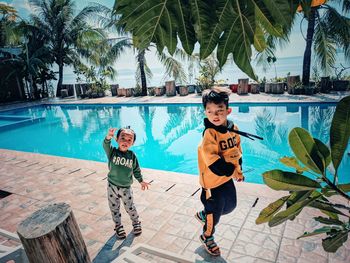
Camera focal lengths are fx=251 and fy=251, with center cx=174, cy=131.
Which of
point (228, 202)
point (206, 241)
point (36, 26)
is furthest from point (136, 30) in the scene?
point (36, 26)

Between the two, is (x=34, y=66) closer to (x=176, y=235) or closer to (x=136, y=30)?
(x=176, y=235)

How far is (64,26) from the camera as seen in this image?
798 inches

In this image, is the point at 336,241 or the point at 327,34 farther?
the point at 327,34

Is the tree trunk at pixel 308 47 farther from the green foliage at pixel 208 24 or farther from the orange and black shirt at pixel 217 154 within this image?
the green foliage at pixel 208 24

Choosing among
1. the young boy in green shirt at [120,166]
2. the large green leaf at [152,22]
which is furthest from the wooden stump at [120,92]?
the large green leaf at [152,22]

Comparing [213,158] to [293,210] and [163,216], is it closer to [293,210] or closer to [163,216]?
[293,210]

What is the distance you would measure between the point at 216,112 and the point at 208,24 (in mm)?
1517

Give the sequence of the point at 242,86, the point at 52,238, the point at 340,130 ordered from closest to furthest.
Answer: the point at 340,130
the point at 52,238
the point at 242,86

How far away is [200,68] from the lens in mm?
17562

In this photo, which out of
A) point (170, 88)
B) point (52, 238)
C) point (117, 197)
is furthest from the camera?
point (170, 88)

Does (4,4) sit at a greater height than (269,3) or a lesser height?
greater

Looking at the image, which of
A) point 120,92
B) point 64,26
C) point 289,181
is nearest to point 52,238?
point 289,181

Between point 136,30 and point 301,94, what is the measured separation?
14.8 meters

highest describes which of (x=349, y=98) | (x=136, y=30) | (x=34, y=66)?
(x=34, y=66)
